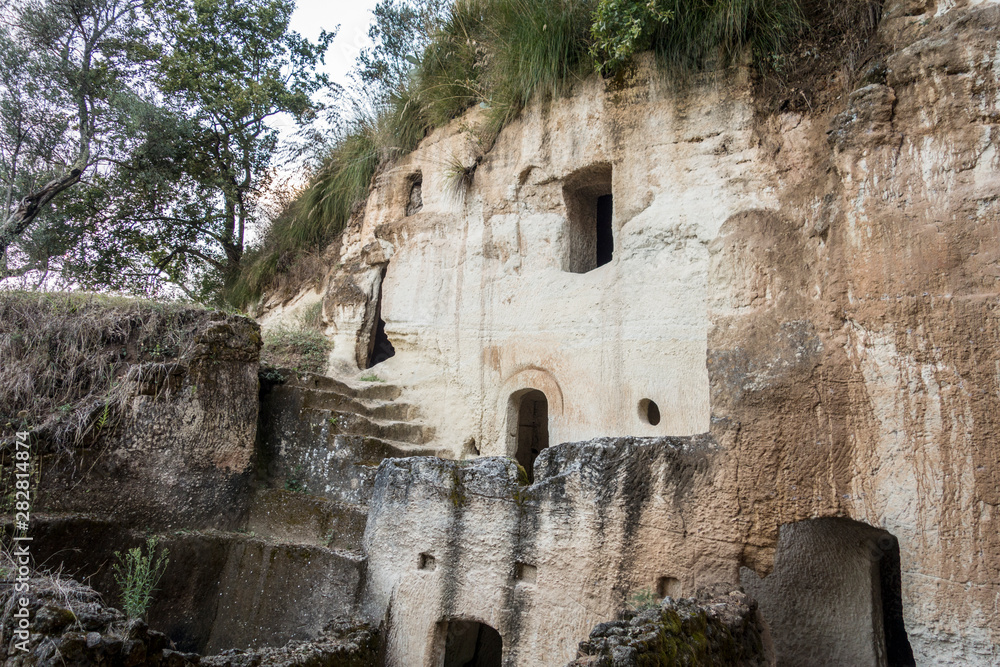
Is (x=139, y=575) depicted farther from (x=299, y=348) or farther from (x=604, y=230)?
(x=604, y=230)

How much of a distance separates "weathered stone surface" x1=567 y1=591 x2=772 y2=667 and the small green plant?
3892 millimetres

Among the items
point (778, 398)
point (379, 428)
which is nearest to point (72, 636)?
point (379, 428)

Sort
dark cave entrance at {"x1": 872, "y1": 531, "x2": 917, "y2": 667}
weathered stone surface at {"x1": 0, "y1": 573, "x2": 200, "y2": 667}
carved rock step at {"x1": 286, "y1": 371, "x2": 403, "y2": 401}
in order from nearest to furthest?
1. weathered stone surface at {"x1": 0, "y1": 573, "x2": 200, "y2": 667}
2. dark cave entrance at {"x1": 872, "y1": 531, "x2": 917, "y2": 667}
3. carved rock step at {"x1": 286, "y1": 371, "x2": 403, "y2": 401}

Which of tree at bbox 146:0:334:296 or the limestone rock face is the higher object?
tree at bbox 146:0:334:296

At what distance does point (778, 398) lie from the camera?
4.57m

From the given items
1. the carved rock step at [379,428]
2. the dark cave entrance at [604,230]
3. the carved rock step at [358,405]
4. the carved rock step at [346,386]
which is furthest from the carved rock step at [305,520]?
the dark cave entrance at [604,230]

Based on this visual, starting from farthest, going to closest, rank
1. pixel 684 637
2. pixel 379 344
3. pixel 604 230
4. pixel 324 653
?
pixel 379 344 < pixel 604 230 < pixel 324 653 < pixel 684 637

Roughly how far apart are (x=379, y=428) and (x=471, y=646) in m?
2.59

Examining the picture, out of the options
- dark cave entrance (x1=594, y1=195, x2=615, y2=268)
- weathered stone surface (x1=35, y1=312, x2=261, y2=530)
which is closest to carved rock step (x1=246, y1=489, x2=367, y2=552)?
weathered stone surface (x1=35, y1=312, x2=261, y2=530)

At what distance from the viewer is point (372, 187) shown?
10172 millimetres

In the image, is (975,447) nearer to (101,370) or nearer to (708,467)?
(708,467)

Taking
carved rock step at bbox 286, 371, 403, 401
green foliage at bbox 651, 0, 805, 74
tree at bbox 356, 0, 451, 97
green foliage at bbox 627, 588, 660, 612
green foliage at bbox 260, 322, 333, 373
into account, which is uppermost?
tree at bbox 356, 0, 451, 97

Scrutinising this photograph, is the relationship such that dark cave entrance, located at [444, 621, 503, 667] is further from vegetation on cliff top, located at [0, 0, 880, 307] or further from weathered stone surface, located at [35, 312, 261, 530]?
vegetation on cliff top, located at [0, 0, 880, 307]

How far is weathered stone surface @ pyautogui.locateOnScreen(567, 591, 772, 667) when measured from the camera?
11.0 feet
